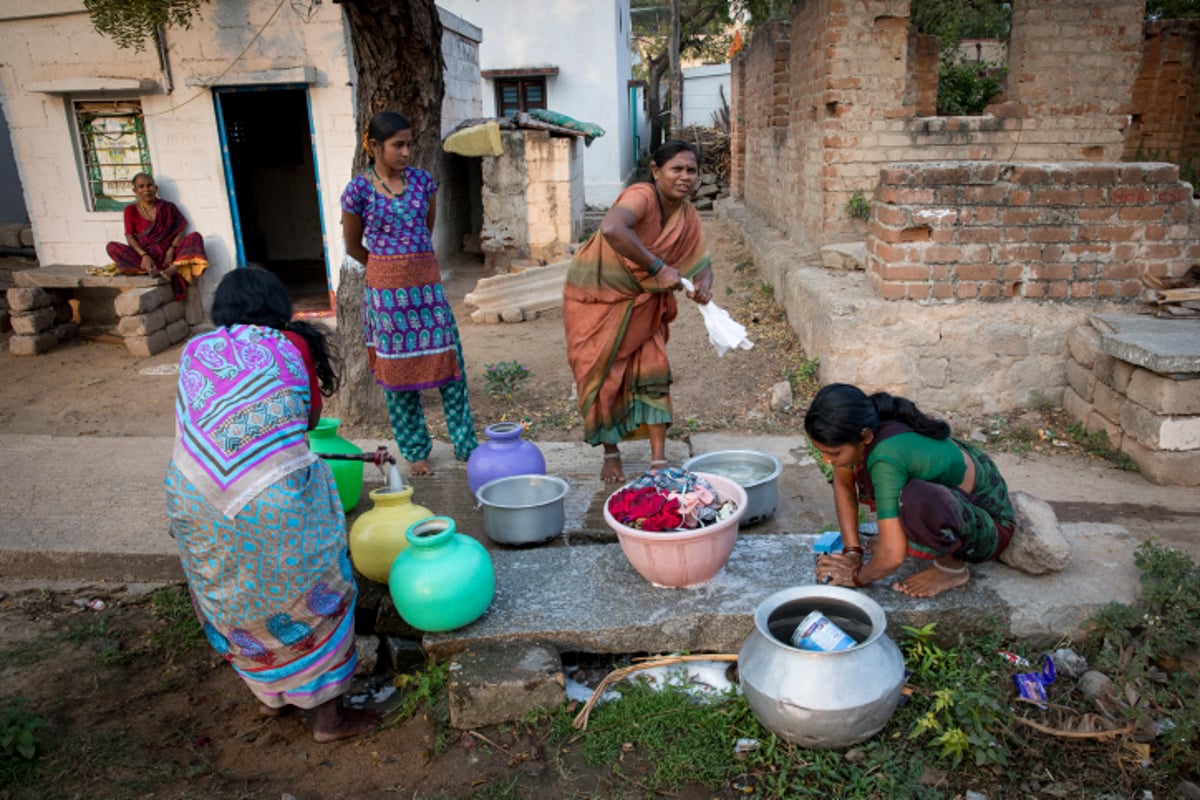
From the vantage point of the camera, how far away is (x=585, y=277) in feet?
12.1

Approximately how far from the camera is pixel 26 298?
309 inches

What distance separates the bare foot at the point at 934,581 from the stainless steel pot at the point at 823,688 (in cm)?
43

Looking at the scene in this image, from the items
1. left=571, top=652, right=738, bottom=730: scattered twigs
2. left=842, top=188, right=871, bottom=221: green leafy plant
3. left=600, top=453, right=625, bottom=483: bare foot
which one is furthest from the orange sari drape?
left=842, top=188, right=871, bottom=221: green leafy plant

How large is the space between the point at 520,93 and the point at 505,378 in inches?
499

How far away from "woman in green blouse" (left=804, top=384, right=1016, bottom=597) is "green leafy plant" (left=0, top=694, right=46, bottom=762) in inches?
101

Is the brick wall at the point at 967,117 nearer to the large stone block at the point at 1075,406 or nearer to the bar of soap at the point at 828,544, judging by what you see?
the large stone block at the point at 1075,406

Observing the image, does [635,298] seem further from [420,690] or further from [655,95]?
[655,95]

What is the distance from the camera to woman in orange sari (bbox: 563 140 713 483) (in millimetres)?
3465

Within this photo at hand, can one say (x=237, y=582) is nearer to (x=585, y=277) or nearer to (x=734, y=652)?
(x=734, y=652)

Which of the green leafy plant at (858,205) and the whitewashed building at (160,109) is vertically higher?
the whitewashed building at (160,109)

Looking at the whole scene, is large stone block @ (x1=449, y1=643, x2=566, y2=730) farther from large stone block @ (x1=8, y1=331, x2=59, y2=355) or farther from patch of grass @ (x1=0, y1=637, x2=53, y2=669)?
large stone block @ (x1=8, y1=331, x2=59, y2=355)

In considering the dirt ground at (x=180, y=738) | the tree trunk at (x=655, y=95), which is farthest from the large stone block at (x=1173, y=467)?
the tree trunk at (x=655, y=95)

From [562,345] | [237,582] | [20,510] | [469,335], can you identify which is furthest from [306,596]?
[469,335]

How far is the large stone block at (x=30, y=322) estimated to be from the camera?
309 inches
